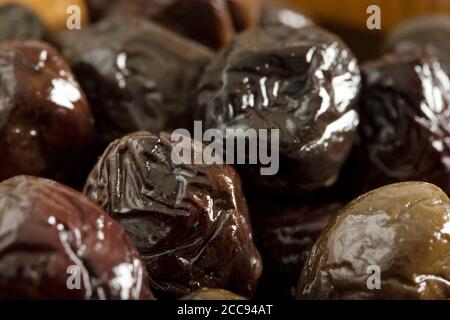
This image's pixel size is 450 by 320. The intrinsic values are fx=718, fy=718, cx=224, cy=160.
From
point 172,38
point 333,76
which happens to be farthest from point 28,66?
point 333,76

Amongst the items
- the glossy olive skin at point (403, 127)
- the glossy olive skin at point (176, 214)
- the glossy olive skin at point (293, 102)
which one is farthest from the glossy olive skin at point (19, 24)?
the glossy olive skin at point (403, 127)

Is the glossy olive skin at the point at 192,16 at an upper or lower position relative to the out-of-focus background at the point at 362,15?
upper

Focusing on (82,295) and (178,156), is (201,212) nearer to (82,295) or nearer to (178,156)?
(178,156)

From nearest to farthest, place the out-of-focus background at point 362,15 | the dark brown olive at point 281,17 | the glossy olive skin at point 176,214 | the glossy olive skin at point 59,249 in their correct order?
the glossy olive skin at point 59,249 < the glossy olive skin at point 176,214 < the dark brown olive at point 281,17 < the out-of-focus background at point 362,15

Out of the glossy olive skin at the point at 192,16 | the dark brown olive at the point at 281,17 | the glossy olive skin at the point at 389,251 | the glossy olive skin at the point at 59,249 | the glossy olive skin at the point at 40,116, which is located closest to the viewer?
the glossy olive skin at the point at 59,249

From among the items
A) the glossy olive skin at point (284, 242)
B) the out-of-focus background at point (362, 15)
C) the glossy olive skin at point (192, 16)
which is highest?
the glossy olive skin at point (192, 16)

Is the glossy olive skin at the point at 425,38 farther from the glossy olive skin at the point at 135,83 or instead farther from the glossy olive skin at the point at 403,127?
the glossy olive skin at the point at 135,83

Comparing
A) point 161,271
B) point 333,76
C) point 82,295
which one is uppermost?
point 333,76
